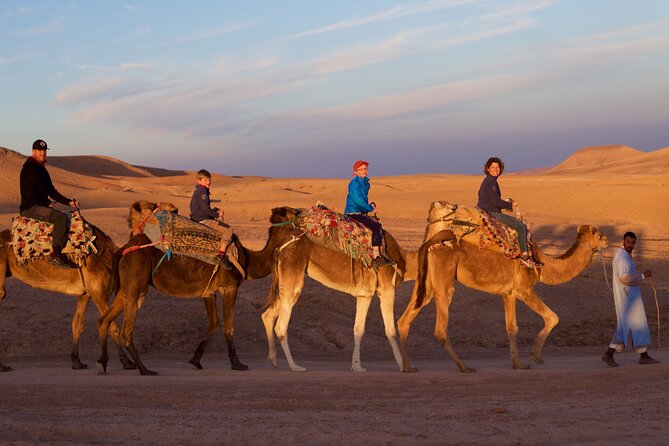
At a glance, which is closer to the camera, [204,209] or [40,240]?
[40,240]

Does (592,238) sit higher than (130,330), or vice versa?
(592,238)

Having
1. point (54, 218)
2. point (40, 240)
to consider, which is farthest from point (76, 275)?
point (54, 218)

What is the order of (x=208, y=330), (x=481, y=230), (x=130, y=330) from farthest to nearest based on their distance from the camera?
1. (x=208, y=330)
2. (x=481, y=230)
3. (x=130, y=330)

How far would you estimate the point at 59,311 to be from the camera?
1677 cm

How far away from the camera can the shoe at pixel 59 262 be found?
1286 cm

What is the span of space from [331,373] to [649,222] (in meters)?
31.9

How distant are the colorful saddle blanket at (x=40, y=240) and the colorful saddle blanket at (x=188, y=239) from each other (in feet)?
3.75

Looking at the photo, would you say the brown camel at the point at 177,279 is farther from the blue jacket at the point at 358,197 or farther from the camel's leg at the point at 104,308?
the blue jacket at the point at 358,197

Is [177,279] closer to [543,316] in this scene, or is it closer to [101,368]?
[101,368]

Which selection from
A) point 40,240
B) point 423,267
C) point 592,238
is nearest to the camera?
point 423,267

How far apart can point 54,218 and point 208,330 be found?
2626 mm

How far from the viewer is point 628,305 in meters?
12.4

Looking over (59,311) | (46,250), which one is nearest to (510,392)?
(46,250)

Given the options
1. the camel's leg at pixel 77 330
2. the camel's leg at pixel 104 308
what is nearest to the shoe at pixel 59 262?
the camel's leg at pixel 104 308
